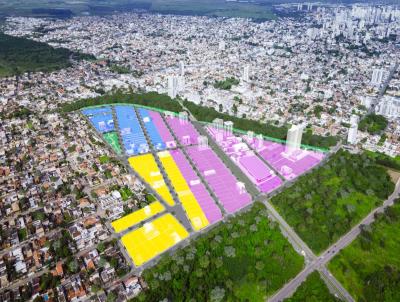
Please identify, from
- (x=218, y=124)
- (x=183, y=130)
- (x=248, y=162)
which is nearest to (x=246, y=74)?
(x=218, y=124)

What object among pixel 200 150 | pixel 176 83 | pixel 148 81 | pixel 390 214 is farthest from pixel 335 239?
pixel 148 81

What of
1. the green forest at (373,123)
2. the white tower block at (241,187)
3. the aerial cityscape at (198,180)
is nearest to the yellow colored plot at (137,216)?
the aerial cityscape at (198,180)

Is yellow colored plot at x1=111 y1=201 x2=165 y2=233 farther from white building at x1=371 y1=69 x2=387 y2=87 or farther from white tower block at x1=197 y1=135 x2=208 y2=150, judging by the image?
white building at x1=371 y1=69 x2=387 y2=87

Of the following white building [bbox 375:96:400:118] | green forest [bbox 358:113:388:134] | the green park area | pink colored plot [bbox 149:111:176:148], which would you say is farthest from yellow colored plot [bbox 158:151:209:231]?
white building [bbox 375:96:400:118]

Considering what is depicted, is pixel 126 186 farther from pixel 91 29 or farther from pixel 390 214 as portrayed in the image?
pixel 91 29

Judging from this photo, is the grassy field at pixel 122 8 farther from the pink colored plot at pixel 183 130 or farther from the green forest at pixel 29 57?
the pink colored plot at pixel 183 130
